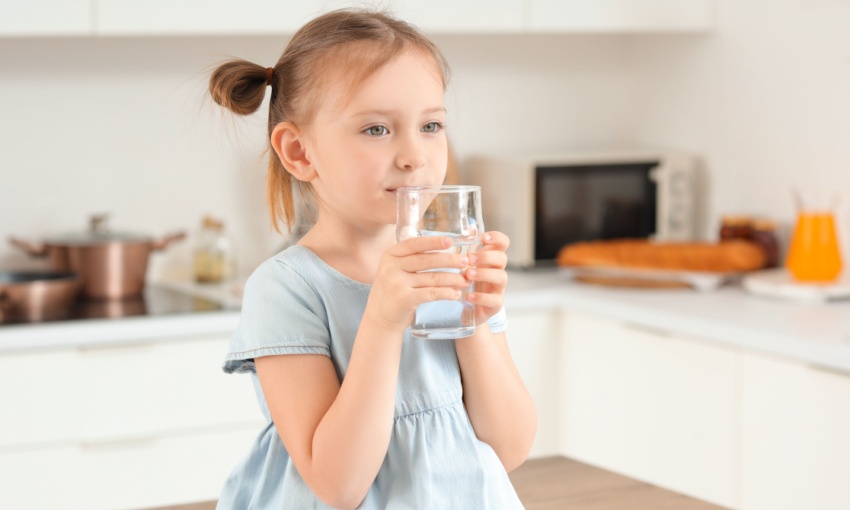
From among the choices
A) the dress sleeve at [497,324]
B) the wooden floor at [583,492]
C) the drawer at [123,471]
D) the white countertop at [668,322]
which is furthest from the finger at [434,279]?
the drawer at [123,471]

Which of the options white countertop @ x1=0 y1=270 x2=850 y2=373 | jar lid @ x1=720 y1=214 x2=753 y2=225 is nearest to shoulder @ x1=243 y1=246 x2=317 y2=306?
white countertop @ x1=0 y1=270 x2=850 y2=373

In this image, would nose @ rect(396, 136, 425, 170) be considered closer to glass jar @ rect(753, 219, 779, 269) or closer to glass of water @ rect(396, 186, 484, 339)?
glass of water @ rect(396, 186, 484, 339)

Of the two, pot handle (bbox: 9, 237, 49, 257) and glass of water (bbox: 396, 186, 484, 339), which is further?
pot handle (bbox: 9, 237, 49, 257)

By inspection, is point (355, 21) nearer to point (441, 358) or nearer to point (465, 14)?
point (441, 358)

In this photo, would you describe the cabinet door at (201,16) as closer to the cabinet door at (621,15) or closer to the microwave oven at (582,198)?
the cabinet door at (621,15)

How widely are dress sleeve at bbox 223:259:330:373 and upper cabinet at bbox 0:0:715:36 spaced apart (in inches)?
50.1

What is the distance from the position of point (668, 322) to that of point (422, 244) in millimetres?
1540

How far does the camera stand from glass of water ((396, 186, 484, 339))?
849 mm

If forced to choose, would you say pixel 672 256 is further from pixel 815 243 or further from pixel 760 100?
pixel 760 100

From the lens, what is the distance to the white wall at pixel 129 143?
106 inches

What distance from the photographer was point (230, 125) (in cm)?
262

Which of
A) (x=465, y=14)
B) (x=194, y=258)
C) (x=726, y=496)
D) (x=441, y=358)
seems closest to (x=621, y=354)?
(x=726, y=496)

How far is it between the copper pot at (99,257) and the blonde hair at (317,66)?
151 centimetres

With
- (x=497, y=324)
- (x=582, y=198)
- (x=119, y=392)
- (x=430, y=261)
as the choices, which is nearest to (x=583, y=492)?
(x=497, y=324)
